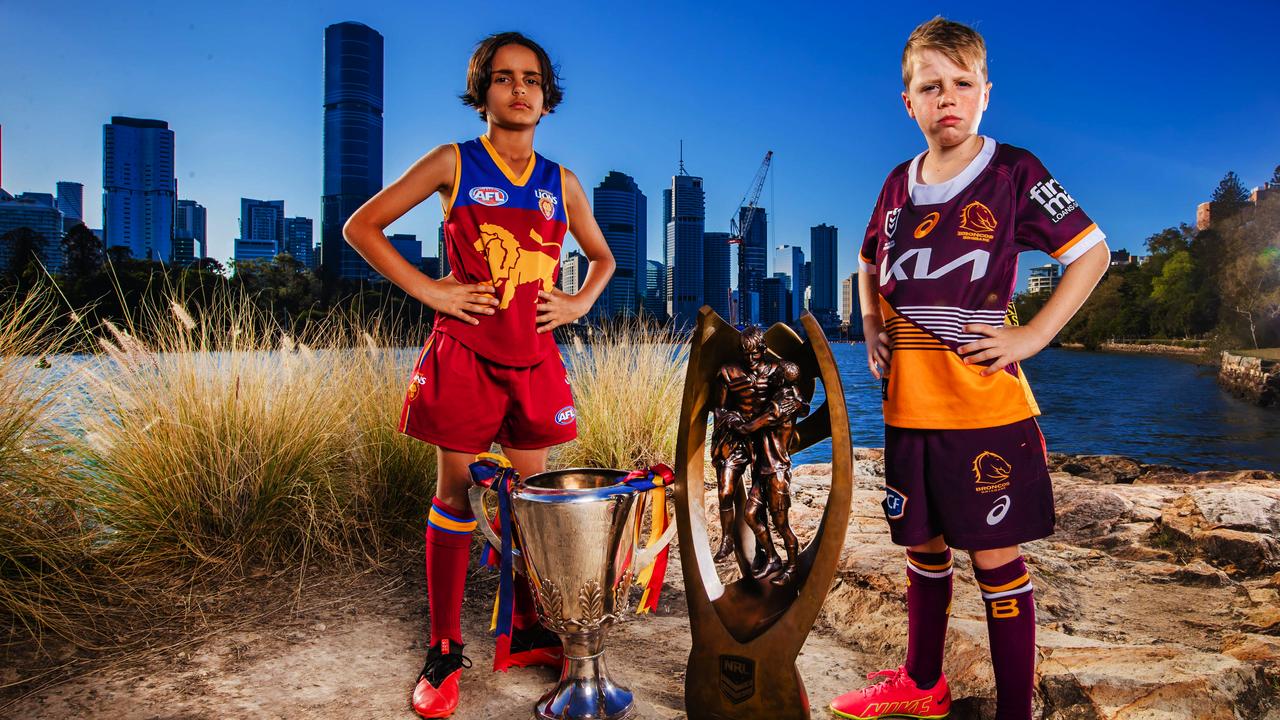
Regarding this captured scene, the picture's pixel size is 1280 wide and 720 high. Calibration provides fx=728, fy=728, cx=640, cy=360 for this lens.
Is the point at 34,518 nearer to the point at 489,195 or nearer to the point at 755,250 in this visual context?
the point at 489,195

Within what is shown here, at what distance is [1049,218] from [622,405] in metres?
3.79

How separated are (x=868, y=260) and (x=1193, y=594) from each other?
2916 millimetres

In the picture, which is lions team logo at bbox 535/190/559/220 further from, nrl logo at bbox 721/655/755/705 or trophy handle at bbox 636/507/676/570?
nrl logo at bbox 721/655/755/705

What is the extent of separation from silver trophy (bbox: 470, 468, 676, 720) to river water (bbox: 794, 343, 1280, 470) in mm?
6899

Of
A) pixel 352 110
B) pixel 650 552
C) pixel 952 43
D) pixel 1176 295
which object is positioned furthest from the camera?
pixel 352 110

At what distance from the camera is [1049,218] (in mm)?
1912

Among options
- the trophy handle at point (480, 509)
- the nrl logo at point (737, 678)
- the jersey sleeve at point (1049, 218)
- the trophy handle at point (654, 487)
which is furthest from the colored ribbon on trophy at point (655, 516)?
the jersey sleeve at point (1049, 218)

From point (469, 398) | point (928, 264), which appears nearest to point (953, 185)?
point (928, 264)

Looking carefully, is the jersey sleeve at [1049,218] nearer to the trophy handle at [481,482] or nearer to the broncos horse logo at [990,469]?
the broncos horse logo at [990,469]

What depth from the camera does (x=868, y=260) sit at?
2.28 metres

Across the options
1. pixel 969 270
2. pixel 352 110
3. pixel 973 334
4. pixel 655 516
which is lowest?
pixel 655 516

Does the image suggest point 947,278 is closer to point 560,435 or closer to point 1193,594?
point 560,435

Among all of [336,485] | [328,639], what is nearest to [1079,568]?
[328,639]

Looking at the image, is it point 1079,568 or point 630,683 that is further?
point 1079,568
